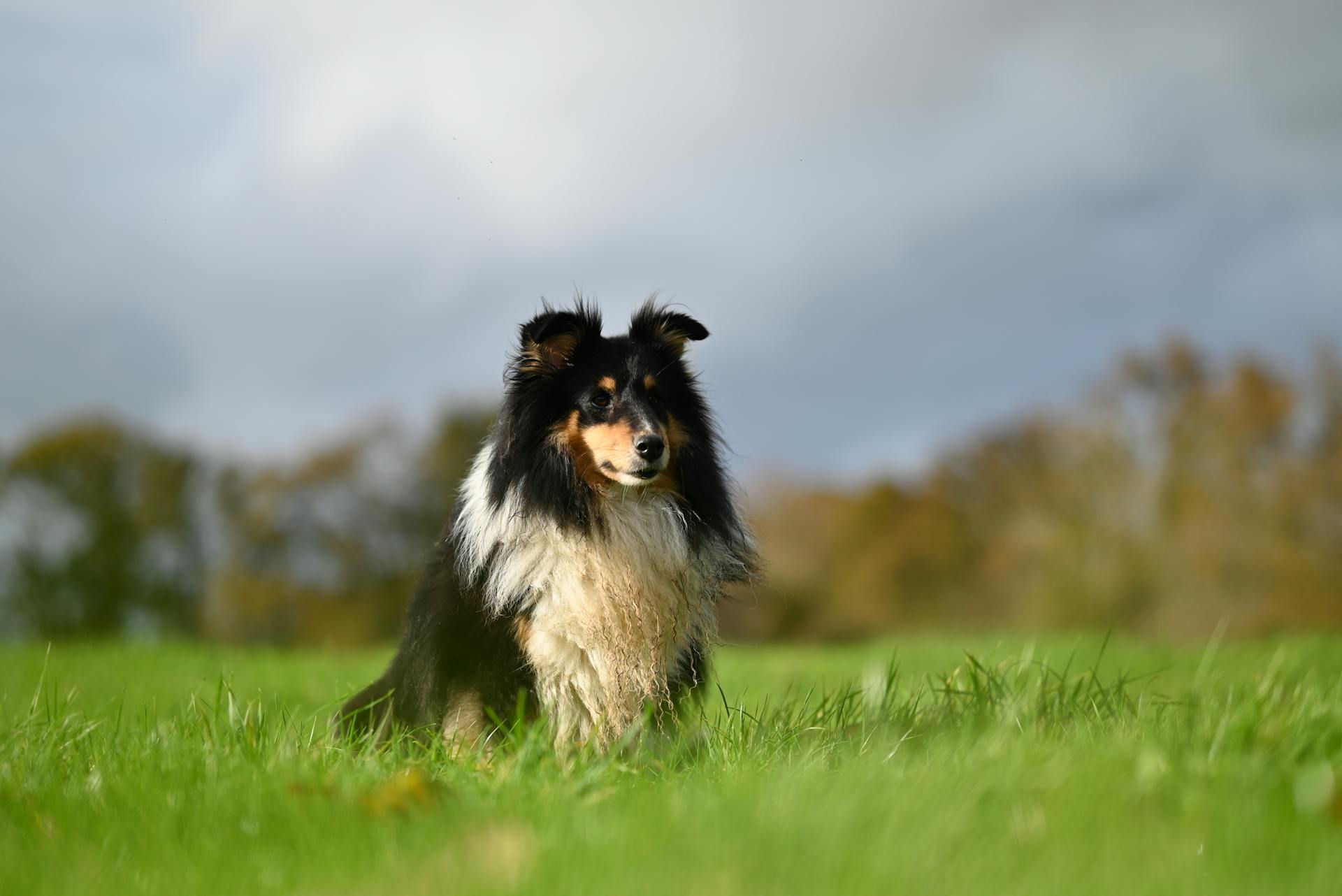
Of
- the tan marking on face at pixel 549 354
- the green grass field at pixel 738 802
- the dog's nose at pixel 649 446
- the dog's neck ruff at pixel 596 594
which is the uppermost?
the tan marking on face at pixel 549 354

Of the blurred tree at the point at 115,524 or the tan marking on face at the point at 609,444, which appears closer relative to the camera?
the tan marking on face at the point at 609,444

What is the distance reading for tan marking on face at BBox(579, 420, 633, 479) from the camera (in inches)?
183

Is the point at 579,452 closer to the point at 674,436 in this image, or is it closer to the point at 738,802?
the point at 674,436

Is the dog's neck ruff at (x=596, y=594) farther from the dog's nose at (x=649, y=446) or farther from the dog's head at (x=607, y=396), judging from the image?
the dog's nose at (x=649, y=446)

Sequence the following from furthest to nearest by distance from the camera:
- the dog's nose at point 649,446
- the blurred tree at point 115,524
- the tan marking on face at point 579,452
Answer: the blurred tree at point 115,524 → the tan marking on face at point 579,452 → the dog's nose at point 649,446

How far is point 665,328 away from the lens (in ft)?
17.2

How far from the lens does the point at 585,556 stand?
4.82 metres

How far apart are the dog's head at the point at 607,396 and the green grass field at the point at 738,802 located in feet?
4.00

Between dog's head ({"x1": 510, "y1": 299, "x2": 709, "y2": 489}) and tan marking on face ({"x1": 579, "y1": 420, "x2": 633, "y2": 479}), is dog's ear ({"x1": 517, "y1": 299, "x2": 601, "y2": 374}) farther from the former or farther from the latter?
tan marking on face ({"x1": 579, "y1": 420, "x2": 633, "y2": 479})

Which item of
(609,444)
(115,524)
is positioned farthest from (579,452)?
(115,524)

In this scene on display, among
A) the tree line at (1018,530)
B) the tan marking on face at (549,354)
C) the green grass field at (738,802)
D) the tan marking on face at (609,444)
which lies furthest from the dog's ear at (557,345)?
the tree line at (1018,530)

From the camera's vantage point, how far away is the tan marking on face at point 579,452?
15.9 feet

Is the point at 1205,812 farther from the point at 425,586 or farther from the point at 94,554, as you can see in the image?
the point at 94,554

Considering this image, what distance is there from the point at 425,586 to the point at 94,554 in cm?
1370
